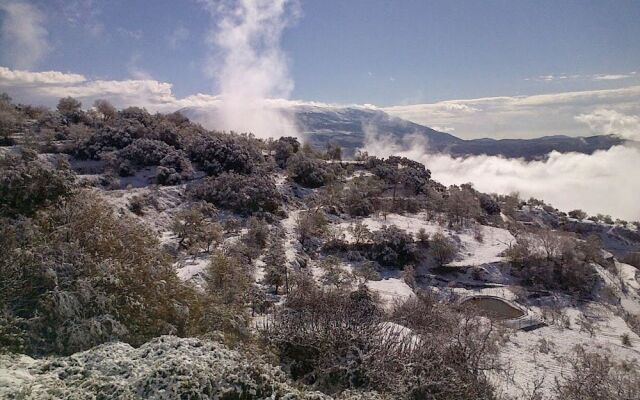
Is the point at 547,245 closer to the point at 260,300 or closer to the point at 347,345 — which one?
the point at 260,300

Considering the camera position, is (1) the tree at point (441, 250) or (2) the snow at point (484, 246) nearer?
(1) the tree at point (441, 250)

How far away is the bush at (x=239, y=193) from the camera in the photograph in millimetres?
24750

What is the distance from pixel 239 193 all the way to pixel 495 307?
52.9 ft

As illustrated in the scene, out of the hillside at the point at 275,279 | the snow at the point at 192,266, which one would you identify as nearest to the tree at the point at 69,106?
the hillside at the point at 275,279

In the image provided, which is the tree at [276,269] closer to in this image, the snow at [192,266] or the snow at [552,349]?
the snow at [192,266]

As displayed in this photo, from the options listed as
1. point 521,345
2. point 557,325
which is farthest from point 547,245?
point 521,345

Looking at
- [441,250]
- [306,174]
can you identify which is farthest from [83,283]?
[306,174]

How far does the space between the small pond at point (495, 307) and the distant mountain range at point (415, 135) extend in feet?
315

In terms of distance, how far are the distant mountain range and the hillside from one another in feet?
284

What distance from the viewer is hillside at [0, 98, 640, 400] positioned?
5945mm

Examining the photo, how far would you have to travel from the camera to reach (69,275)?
6.98 metres

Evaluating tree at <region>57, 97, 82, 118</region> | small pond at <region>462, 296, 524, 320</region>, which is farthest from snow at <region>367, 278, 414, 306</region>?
tree at <region>57, 97, 82, 118</region>

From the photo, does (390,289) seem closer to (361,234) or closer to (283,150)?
(361,234)

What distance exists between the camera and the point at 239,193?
2495 centimetres
